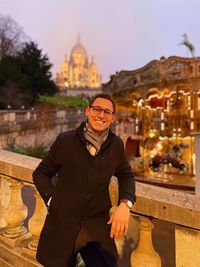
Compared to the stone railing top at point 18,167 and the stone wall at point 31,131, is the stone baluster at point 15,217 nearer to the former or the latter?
the stone railing top at point 18,167

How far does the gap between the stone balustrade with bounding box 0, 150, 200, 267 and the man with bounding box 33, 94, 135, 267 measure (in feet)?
0.74

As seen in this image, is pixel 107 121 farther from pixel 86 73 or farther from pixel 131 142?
pixel 86 73

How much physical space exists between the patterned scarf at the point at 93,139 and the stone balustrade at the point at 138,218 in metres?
0.45

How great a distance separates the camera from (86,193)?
196cm

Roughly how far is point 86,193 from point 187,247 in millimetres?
715

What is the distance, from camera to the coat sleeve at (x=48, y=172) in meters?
2.07

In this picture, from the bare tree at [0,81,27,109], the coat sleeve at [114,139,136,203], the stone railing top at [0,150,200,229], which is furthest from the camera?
the bare tree at [0,81,27,109]

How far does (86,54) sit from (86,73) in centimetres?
951

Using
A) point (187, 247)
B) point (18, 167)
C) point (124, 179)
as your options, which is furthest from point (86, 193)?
point (18, 167)

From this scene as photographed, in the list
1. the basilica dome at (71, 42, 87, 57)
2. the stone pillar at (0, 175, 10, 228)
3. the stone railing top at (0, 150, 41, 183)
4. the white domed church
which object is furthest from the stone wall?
the basilica dome at (71, 42, 87, 57)

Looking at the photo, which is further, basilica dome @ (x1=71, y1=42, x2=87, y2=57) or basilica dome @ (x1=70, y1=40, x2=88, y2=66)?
basilica dome @ (x1=71, y1=42, x2=87, y2=57)

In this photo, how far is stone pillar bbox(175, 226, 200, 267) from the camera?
6.36 ft

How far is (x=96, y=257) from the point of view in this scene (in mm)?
2096

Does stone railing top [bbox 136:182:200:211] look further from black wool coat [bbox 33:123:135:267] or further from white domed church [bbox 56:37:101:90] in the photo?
white domed church [bbox 56:37:101:90]
